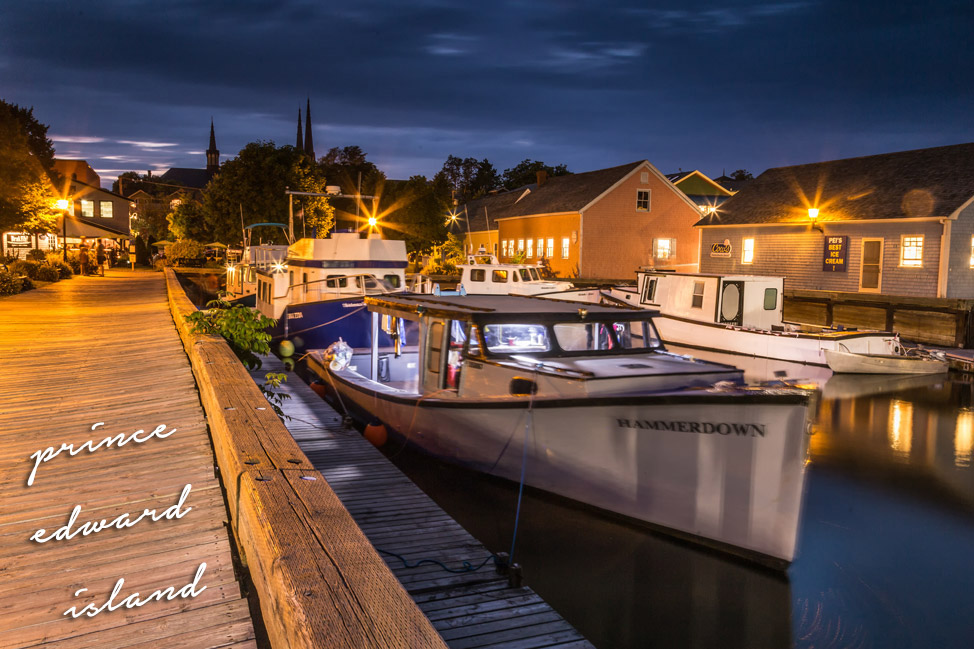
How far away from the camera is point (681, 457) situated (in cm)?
777

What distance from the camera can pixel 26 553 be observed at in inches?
175

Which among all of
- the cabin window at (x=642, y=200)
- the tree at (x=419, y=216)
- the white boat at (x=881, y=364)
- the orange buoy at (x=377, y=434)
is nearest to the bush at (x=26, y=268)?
the tree at (x=419, y=216)

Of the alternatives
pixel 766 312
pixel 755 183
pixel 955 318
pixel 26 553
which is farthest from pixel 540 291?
pixel 26 553

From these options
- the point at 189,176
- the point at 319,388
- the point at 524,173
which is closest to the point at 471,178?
the point at 524,173

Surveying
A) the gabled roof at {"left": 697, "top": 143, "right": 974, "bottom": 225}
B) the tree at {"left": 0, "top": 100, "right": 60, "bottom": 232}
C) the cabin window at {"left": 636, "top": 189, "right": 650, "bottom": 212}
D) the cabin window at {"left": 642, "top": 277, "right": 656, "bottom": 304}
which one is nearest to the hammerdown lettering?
the cabin window at {"left": 642, "top": 277, "right": 656, "bottom": 304}

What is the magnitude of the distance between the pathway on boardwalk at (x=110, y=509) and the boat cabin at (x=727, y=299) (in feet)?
49.7

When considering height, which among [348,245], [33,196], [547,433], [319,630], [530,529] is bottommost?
[530,529]

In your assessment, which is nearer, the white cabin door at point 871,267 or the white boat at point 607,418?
the white boat at point 607,418

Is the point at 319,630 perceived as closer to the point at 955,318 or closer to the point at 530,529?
the point at 530,529

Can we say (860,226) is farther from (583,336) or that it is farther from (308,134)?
(308,134)

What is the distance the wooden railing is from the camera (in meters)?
2.60

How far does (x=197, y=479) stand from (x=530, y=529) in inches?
186

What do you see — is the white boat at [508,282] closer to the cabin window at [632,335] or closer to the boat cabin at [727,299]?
the boat cabin at [727,299]

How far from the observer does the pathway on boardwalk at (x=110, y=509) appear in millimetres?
3670
